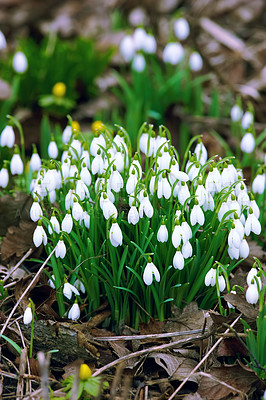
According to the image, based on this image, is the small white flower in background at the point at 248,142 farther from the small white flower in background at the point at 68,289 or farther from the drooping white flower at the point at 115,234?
the small white flower in background at the point at 68,289

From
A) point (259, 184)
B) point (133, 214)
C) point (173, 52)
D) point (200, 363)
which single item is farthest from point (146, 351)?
point (173, 52)

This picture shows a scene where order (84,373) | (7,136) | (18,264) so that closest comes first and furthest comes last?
1. (84,373)
2. (18,264)
3. (7,136)

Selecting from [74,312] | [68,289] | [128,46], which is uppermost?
[128,46]

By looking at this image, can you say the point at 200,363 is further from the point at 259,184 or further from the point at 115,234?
the point at 259,184

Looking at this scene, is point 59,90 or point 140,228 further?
point 59,90

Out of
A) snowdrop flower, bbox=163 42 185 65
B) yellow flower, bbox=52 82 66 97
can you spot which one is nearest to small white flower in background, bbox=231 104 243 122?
snowdrop flower, bbox=163 42 185 65

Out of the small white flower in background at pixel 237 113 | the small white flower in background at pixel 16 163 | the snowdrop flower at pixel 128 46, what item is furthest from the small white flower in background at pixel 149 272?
the snowdrop flower at pixel 128 46

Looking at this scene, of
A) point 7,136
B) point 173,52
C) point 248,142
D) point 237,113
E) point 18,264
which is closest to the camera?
point 18,264

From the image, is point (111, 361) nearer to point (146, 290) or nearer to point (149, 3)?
point (146, 290)
